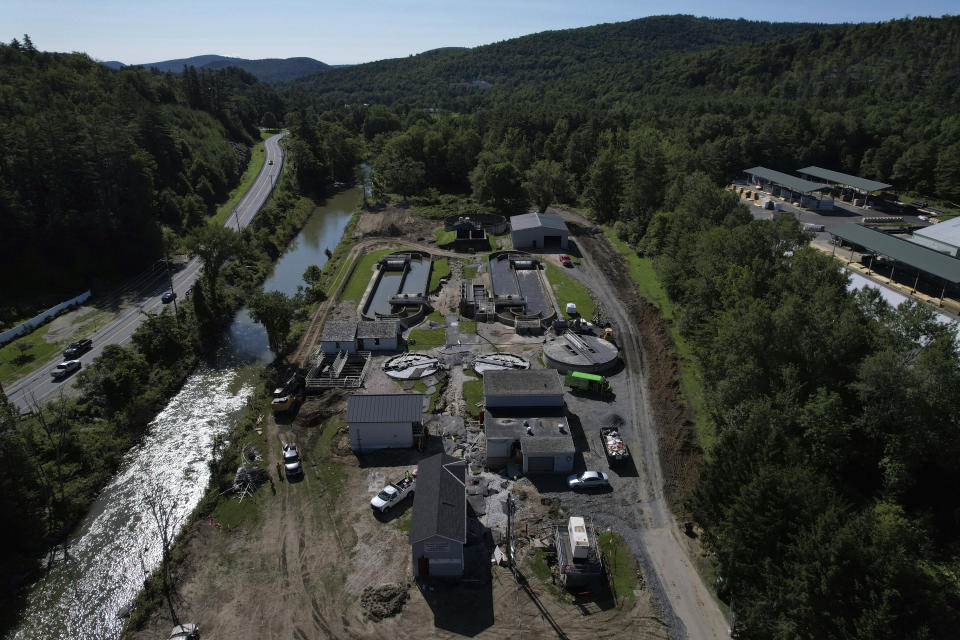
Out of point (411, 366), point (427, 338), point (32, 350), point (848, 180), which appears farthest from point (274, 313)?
point (848, 180)

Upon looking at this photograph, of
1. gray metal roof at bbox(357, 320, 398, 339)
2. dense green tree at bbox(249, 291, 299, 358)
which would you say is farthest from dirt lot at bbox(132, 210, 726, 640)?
dense green tree at bbox(249, 291, 299, 358)

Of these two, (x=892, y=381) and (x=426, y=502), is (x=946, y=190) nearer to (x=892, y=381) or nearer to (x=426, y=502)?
(x=892, y=381)

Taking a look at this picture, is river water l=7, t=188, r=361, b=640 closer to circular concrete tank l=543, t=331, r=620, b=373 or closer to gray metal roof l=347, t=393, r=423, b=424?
gray metal roof l=347, t=393, r=423, b=424

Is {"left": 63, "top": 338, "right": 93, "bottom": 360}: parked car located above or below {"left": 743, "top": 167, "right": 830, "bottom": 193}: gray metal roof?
below

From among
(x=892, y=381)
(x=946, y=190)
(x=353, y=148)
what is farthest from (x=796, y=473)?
(x=353, y=148)

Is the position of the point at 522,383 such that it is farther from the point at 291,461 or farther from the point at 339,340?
the point at 339,340

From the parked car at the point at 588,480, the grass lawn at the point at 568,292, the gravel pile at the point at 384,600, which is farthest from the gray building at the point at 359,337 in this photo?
the gravel pile at the point at 384,600
